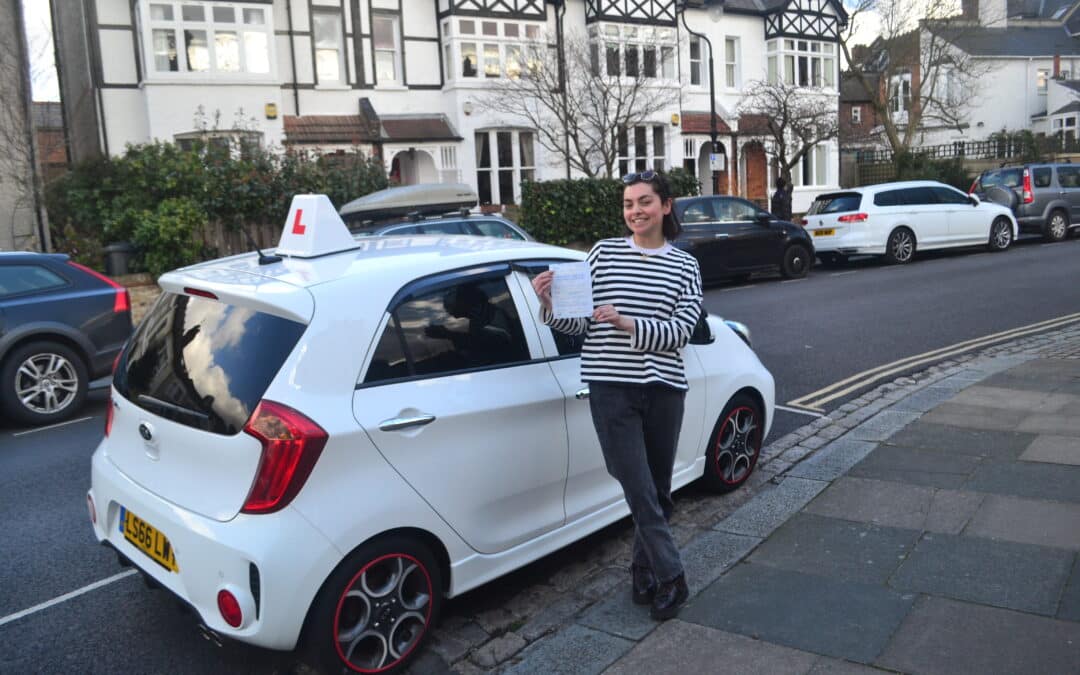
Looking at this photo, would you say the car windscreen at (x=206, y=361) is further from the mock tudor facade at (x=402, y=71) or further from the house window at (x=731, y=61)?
the house window at (x=731, y=61)

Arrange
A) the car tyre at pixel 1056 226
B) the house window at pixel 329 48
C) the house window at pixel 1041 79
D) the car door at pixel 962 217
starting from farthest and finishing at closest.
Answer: the house window at pixel 1041 79
the house window at pixel 329 48
the car tyre at pixel 1056 226
the car door at pixel 962 217

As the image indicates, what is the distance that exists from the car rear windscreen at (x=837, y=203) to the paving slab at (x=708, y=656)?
658 inches

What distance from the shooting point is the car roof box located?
1144 cm

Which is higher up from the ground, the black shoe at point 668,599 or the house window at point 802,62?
the house window at point 802,62

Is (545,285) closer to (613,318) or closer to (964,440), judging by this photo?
(613,318)

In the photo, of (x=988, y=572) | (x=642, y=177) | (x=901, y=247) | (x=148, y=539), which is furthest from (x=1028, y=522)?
(x=901, y=247)

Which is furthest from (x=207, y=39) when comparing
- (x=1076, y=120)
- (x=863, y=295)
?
(x=1076, y=120)

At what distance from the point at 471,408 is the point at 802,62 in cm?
3696

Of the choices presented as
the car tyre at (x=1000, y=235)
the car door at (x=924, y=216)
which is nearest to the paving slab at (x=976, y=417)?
the car door at (x=924, y=216)

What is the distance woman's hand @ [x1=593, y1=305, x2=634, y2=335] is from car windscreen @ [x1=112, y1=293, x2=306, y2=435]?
3.85 ft

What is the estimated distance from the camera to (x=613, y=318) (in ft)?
11.4

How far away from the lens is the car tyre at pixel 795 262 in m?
17.4

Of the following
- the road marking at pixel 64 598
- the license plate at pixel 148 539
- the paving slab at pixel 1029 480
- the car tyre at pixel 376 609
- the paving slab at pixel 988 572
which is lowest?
the road marking at pixel 64 598

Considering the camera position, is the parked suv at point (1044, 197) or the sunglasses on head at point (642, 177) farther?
the parked suv at point (1044, 197)
